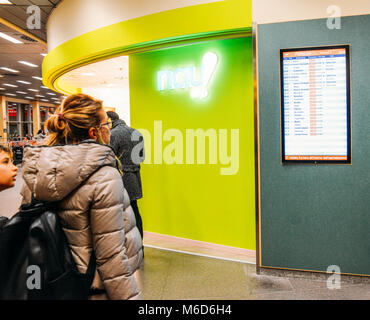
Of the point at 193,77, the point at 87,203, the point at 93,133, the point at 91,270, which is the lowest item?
the point at 91,270

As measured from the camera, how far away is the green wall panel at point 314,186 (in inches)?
112

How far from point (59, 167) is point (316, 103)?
8.05 ft

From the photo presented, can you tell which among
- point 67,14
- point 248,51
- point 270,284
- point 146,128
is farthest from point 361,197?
point 67,14

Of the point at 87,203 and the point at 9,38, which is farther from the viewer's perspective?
the point at 9,38

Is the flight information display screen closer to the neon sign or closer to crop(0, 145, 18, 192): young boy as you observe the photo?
the neon sign

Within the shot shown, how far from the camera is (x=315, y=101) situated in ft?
9.53

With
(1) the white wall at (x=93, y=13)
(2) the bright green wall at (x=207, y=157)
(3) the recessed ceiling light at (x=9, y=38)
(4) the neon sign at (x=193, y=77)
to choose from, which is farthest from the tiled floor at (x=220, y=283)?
(3) the recessed ceiling light at (x=9, y=38)

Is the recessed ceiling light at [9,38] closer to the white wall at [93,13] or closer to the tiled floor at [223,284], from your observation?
the white wall at [93,13]

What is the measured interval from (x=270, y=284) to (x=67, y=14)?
4884 millimetres

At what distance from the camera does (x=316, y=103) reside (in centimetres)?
290

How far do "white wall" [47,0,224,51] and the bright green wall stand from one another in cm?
55

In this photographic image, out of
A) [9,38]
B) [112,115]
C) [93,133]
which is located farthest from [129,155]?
[9,38]

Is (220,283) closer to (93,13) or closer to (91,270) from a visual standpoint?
(91,270)

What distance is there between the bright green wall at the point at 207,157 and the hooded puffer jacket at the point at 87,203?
2582 mm
